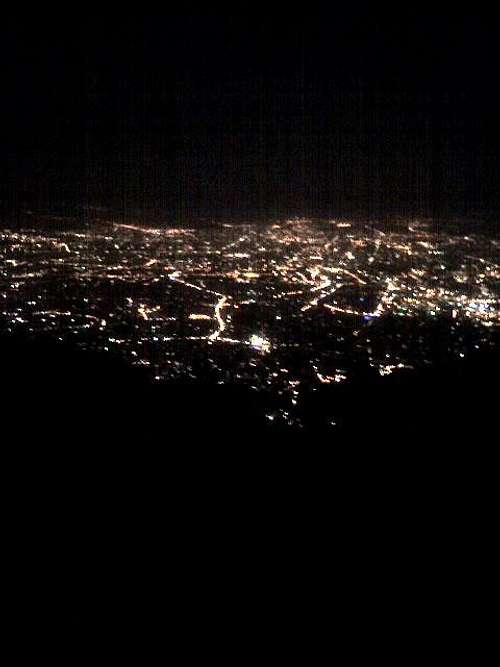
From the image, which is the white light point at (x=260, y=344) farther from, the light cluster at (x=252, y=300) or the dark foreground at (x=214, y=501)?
the dark foreground at (x=214, y=501)

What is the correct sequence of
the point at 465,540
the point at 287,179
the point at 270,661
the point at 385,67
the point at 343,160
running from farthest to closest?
the point at 385,67 < the point at 343,160 < the point at 287,179 < the point at 465,540 < the point at 270,661

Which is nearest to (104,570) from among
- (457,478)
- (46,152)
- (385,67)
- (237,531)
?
(237,531)

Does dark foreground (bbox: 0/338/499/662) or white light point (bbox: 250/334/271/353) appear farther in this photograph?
white light point (bbox: 250/334/271/353)

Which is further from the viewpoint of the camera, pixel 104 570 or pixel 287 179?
pixel 287 179

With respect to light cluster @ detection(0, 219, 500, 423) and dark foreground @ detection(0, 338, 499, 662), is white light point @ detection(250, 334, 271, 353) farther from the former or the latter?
dark foreground @ detection(0, 338, 499, 662)

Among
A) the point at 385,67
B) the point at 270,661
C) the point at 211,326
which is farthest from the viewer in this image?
the point at 385,67

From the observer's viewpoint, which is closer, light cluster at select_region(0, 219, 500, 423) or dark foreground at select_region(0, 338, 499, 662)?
dark foreground at select_region(0, 338, 499, 662)

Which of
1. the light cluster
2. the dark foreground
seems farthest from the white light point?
the dark foreground

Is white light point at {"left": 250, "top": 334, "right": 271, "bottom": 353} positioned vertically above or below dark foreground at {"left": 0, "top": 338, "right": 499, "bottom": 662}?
above

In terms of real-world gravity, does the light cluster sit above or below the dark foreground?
above

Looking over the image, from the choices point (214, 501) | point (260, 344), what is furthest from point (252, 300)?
point (214, 501)

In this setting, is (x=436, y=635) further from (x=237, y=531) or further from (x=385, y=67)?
(x=385, y=67)
